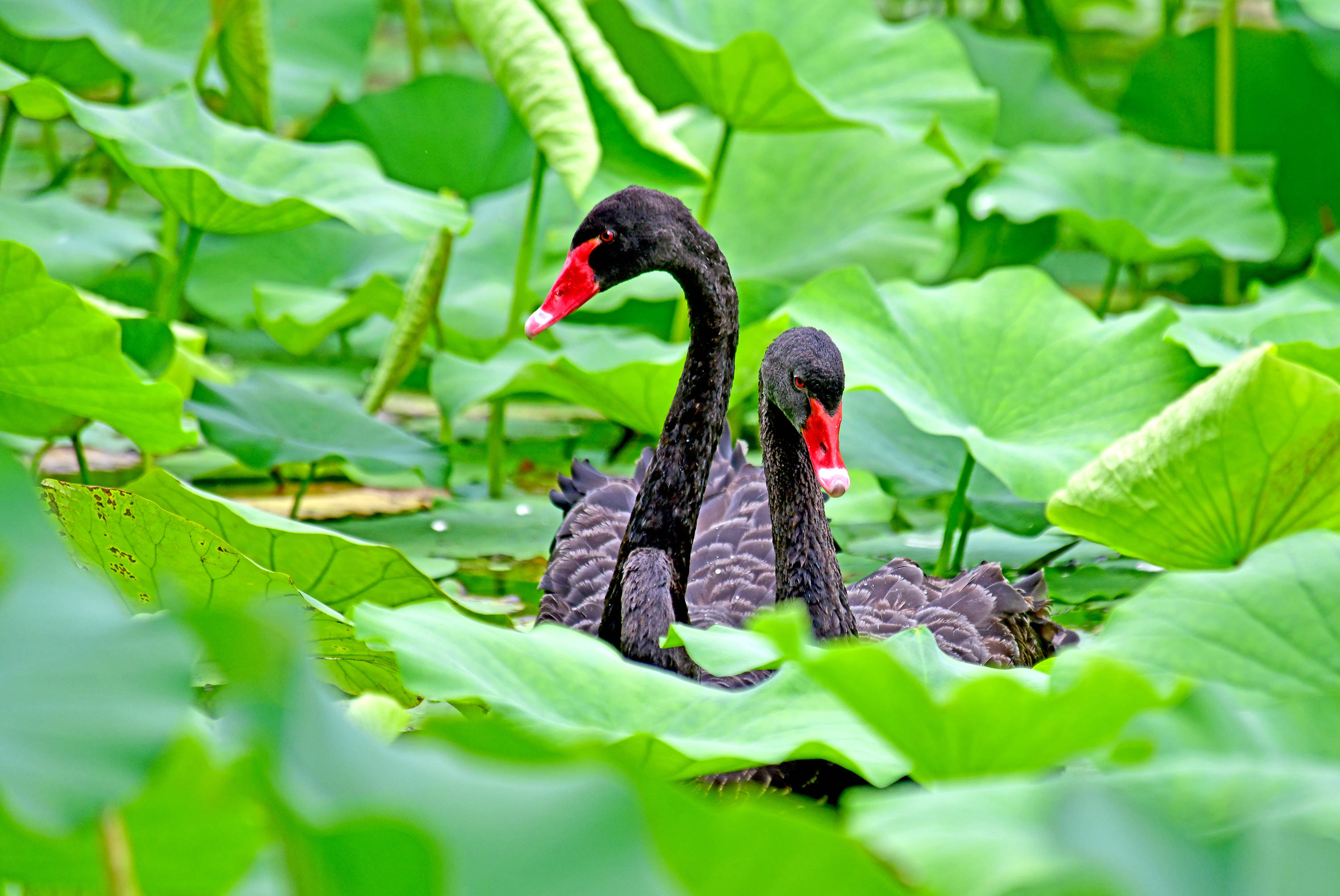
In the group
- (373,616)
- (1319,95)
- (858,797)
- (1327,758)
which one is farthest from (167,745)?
(1319,95)

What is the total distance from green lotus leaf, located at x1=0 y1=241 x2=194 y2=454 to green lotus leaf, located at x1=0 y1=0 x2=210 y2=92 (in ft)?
4.29

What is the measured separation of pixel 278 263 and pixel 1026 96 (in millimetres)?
2152

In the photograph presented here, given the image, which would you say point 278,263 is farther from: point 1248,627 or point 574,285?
point 1248,627

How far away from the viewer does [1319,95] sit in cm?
404

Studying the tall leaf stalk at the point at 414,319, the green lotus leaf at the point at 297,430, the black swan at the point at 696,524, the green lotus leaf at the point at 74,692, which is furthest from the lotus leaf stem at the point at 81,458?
the green lotus leaf at the point at 74,692

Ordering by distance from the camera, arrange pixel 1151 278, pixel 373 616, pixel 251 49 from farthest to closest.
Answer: pixel 1151 278 → pixel 251 49 → pixel 373 616

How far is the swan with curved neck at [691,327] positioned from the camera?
190 centimetres

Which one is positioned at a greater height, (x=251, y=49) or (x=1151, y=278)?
(x=251, y=49)

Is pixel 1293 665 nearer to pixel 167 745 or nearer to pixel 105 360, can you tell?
pixel 167 745

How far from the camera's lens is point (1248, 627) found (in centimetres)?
109

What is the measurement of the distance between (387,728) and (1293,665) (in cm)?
70

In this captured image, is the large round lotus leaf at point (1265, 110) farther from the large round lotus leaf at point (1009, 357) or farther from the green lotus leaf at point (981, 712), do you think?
the green lotus leaf at point (981, 712)

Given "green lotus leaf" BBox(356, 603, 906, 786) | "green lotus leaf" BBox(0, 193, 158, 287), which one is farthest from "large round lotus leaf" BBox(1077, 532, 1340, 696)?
"green lotus leaf" BBox(0, 193, 158, 287)

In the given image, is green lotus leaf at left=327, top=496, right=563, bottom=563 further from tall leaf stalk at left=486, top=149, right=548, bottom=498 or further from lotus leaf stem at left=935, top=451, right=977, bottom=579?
lotus leaf stem at left=935, top=451, right=977, bottom=579
